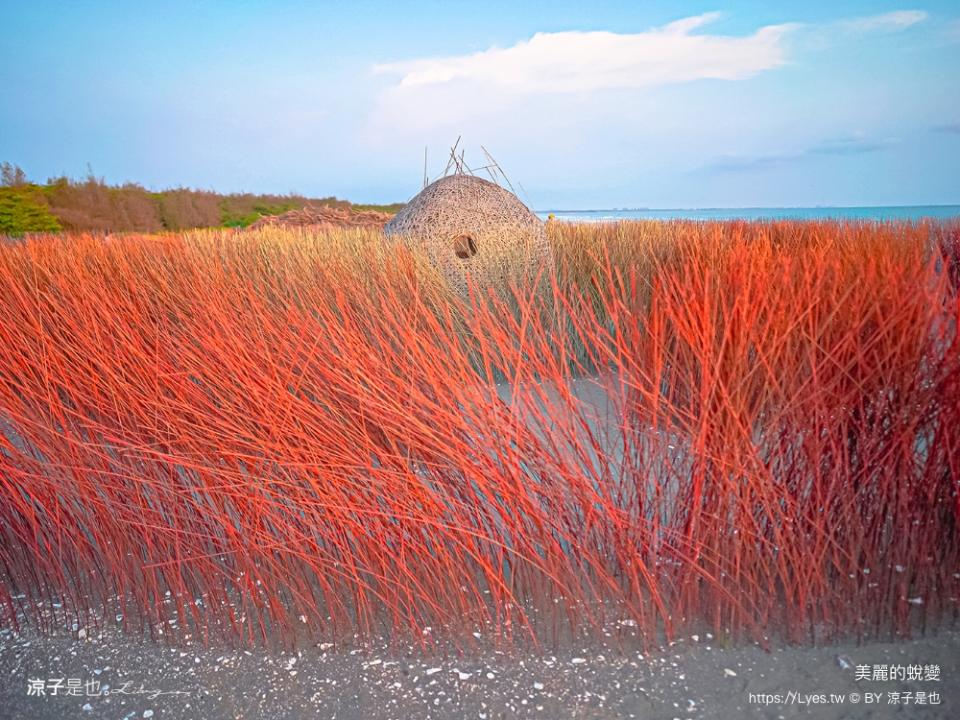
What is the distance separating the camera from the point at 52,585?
2.25 meters

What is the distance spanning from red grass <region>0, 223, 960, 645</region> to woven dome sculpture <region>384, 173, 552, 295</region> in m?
2.68

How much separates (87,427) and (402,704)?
3.74ft

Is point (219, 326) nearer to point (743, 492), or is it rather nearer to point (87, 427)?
point (87, 427)

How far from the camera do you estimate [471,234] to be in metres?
4.77

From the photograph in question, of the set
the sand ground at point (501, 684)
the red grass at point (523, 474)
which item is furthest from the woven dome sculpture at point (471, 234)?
the sand ground at point (501, 684)

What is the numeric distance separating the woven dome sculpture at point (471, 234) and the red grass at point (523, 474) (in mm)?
2681

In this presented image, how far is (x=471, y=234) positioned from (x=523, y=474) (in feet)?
10.7

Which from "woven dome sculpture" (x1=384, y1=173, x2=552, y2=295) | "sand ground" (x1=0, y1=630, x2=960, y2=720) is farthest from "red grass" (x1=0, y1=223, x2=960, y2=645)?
"woven dome sculpture" (x1=384, y1=173, x2=552, y2=295)

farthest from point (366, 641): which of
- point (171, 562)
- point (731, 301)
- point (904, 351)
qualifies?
point (904, 351)

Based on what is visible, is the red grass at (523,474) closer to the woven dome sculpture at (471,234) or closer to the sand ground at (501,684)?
the sand ground at (501,684)

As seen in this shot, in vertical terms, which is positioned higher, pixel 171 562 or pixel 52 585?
pixel 171 562

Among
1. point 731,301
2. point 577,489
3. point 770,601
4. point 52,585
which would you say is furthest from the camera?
point 52,585

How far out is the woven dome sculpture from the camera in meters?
4.72

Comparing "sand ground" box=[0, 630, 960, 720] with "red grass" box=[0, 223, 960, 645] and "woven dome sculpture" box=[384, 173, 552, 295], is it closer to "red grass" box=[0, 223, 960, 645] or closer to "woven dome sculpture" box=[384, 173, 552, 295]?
"red grass" box=[0, 223, 960, 645]
